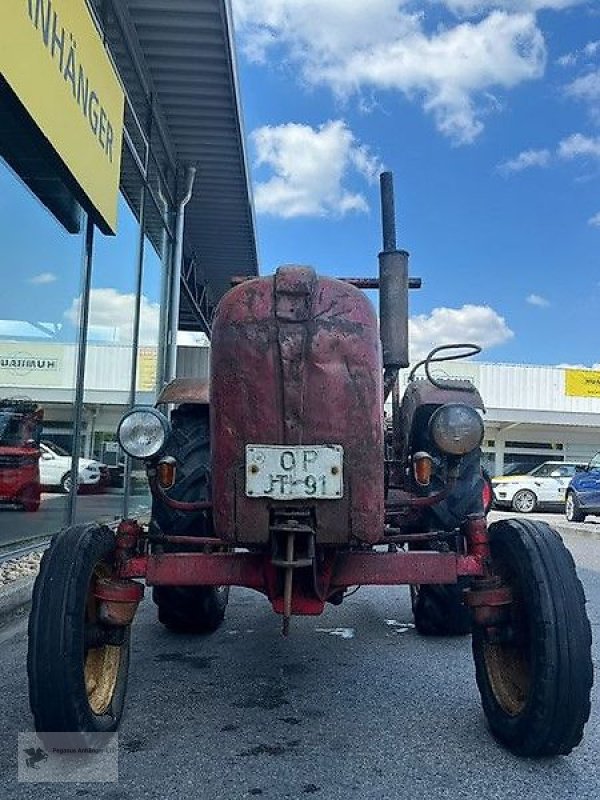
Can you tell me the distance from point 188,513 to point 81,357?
4153 millimetres

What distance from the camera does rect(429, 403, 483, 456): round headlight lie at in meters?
3.12

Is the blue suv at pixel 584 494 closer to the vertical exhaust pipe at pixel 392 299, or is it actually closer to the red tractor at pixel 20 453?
the red tractor at pixel 20 453

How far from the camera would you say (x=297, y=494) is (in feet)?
9.01

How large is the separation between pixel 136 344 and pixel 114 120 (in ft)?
9.92

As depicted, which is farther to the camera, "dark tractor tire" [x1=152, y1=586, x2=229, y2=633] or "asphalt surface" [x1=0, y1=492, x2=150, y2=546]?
"asphalt surface" [x1=0, y1=492, x2=150, y2=546]

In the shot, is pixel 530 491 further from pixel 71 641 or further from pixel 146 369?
pixel 71 641

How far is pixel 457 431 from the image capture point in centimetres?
312

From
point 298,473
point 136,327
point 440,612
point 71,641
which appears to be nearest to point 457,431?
point 298,473

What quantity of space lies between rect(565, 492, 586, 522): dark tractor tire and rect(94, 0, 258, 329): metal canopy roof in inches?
364

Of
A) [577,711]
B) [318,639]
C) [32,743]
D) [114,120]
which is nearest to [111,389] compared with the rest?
[114,120]

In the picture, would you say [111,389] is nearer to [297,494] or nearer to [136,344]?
[136,344]

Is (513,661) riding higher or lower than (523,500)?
lower

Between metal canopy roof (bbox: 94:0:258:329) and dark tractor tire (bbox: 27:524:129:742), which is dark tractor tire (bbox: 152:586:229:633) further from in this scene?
metal canopy roof (bbox: 94:0:258:329)

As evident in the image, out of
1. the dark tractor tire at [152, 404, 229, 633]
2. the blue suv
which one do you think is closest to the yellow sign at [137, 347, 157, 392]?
the dark tractor tire at [152, 404, 229, 633]
